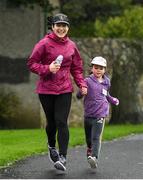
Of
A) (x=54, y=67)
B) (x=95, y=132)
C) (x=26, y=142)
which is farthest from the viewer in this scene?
(x=26, y=142)

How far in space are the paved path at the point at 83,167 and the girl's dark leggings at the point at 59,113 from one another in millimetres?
368

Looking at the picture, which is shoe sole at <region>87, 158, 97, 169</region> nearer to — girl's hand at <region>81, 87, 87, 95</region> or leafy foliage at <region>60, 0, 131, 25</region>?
girl's hand at <region>81, 87, 87, 95</region>

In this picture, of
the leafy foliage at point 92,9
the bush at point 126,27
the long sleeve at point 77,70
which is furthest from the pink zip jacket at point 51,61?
the leafy foliage at point 92,9

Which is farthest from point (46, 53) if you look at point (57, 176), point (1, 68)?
point (1, 68)

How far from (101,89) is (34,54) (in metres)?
1.01

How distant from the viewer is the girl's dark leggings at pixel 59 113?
26.4 ft

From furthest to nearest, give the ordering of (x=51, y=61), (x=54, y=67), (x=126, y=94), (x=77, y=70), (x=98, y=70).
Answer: (x=126, y=94) < (x=98, y=70) < (x=77, y=70) < (x=51, y=61) < (x=54, y=67)

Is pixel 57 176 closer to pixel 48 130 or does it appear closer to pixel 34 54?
pixel 48 130

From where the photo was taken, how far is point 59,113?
8.09 metres

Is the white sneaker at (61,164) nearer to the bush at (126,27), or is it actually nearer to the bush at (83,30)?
the bush at (126,27)

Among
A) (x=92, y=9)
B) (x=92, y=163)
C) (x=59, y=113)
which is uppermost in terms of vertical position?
(x=92, y=9)

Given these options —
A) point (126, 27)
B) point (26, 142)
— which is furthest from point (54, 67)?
point (126, 27)

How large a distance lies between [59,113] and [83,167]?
960 mm

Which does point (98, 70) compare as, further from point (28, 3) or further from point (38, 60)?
point (28, 3)
